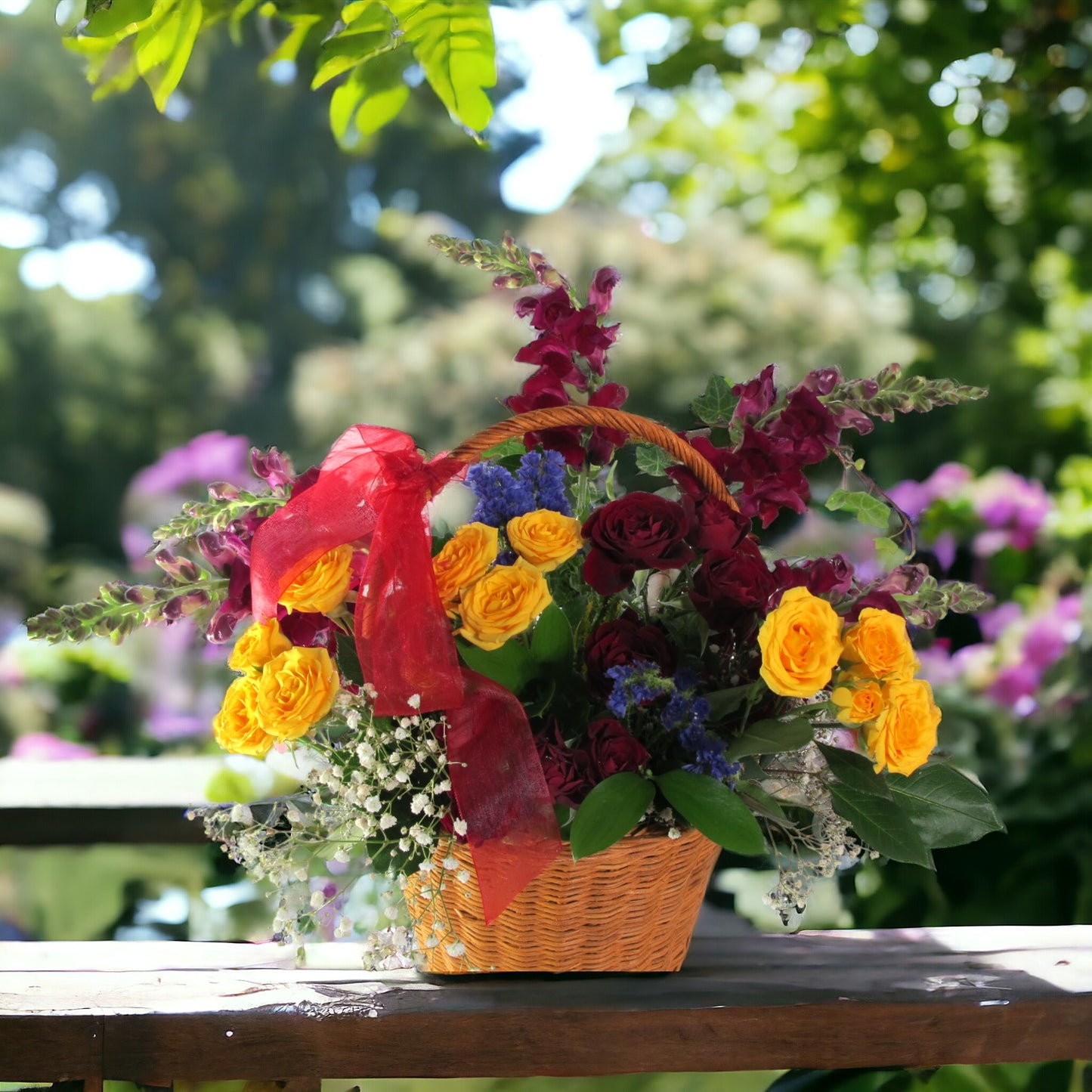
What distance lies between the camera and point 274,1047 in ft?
2.56

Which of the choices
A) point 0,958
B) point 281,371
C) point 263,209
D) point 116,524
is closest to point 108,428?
point 116,524

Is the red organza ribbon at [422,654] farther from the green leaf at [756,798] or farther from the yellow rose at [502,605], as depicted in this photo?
the green leaf at [756,798]

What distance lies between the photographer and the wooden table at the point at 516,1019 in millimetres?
778

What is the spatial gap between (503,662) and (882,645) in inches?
10.6

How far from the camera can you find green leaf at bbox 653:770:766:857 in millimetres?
733

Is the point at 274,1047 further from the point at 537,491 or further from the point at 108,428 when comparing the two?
the point at 108,428

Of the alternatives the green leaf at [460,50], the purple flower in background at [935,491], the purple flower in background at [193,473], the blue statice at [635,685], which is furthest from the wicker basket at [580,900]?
the purple flower in background at [193,473]

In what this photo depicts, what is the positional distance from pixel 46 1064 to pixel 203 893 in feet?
2.23

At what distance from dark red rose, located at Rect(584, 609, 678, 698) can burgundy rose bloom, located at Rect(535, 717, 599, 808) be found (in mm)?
47

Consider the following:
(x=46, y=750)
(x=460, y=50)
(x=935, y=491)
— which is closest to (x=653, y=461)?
(x=460, y=50)

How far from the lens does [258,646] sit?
2.61 ft

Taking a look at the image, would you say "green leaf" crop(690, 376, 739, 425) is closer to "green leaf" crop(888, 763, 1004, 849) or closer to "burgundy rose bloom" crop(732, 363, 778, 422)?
"burgundy rose bloom" crop(732, 363, 778, 422)

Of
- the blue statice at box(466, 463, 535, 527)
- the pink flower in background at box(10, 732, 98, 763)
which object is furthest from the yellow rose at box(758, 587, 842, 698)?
the pink flower in background at box(10, 732, 98, 763)

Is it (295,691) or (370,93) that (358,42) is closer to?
(370,93)
